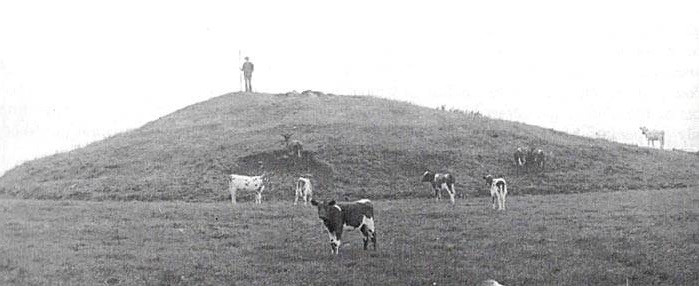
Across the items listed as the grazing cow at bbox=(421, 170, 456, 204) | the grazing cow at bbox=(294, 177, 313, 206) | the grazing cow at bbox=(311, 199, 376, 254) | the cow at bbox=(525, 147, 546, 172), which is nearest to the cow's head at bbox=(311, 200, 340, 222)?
the grazing cow at bbox=(311, 199, 376, 254)

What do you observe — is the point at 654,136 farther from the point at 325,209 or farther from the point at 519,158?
the point at 325,209

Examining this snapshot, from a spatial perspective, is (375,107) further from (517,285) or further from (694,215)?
(517,285)

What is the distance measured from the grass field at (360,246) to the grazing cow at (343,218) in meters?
0.47

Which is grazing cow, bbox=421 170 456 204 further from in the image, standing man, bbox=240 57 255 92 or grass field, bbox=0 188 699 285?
standing man, bbox=240 57 255 92

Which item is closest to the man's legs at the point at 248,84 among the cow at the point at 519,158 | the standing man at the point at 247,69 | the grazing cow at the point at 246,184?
the standing man at the point at 247,69

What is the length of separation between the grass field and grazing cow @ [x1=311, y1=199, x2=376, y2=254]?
475 mm

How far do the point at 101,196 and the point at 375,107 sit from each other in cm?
2698

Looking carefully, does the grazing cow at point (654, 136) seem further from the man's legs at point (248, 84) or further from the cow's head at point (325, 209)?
the cow's head at point (325, 209)

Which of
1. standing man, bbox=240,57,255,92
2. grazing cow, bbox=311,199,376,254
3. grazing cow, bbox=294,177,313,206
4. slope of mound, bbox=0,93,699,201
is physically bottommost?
grazing cow, bbox=311,199,376,254

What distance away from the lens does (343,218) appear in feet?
56.3

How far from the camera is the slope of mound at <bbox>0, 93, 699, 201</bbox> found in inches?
1428

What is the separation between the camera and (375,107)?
56562 mm

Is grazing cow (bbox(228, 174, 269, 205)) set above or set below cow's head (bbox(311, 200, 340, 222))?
above

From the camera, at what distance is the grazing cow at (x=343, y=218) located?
54.7 ft
